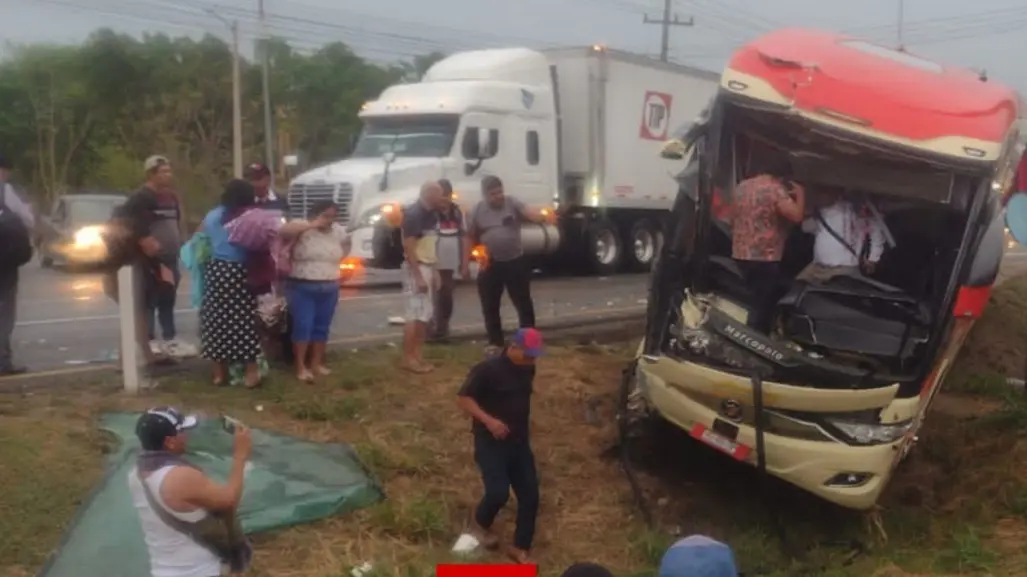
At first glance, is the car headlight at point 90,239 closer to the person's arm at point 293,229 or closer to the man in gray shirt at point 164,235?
the man in gray shirt at point 164,235

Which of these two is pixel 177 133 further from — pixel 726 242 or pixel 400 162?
pixel 726 242

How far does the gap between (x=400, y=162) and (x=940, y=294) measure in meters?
12.6

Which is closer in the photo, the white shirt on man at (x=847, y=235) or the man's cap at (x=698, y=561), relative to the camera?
the man's cap at (x=698, y=561)

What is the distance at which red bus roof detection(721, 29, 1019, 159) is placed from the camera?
824 cm

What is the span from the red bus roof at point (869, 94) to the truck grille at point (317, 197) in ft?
35.7

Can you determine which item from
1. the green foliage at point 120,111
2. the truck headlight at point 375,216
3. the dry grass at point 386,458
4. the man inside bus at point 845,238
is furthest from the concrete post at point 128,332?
the green foliage at point 120,111

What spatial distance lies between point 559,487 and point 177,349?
3.28 meters

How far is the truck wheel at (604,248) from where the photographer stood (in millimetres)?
23562

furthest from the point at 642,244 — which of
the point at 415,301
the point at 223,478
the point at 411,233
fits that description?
the point at 223,478

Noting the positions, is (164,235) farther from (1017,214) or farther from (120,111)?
(120,111)

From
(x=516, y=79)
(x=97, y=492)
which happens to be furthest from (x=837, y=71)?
Result: (x=516, y=79)

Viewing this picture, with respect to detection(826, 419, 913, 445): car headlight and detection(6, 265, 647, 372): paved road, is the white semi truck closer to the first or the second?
detection(6, 265, 647, 372): paved road

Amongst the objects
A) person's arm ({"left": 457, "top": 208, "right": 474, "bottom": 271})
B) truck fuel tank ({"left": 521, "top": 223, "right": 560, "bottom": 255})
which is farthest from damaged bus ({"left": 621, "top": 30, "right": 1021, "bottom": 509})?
truck fuel tank ({"left": 521, "top": 223, "right": 560, "bottom": 255})

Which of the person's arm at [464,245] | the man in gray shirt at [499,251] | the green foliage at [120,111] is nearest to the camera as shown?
the man in gray shirt at [499,251]
